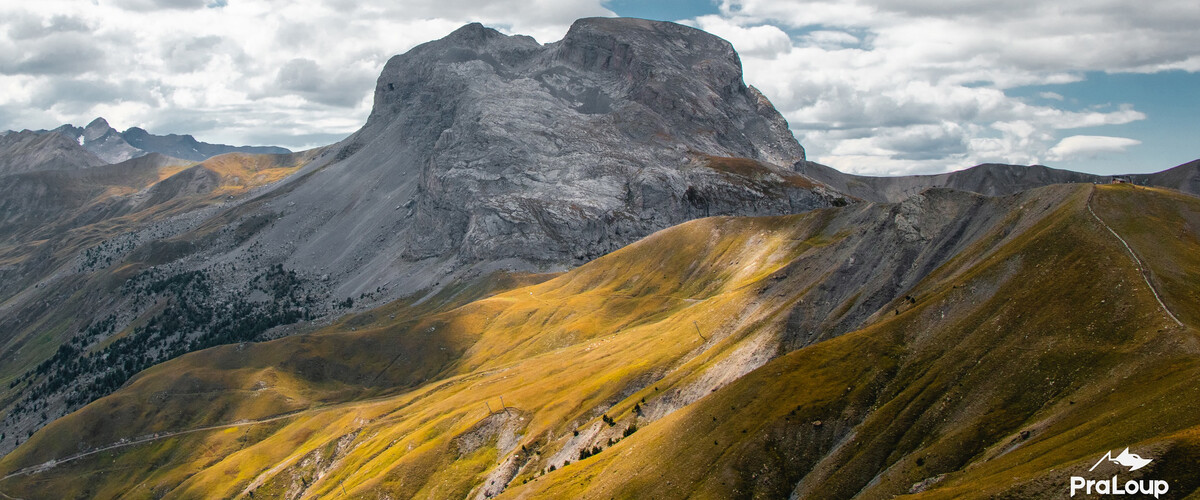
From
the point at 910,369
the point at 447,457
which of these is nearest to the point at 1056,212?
the point at 910,369

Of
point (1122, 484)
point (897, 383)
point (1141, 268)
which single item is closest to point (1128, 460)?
point (1122, 484)

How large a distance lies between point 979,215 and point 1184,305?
42.1 m

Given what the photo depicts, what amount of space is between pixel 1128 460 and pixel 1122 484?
237 centimetres

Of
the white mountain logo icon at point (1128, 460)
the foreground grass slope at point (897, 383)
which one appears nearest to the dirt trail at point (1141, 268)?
the foreground grass slope at point (897, 383)

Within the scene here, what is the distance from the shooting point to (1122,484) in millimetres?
48594

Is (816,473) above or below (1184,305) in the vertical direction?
below

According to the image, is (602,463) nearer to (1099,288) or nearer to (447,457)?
(447,457)

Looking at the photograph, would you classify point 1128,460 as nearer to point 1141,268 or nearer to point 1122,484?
point 1122,484

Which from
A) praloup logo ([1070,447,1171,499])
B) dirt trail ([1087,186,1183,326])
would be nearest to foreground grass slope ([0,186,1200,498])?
dirt trail ([1087,186,1183,326])

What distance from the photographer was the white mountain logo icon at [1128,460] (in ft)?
162

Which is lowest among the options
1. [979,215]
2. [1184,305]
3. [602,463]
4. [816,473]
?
[602,463]

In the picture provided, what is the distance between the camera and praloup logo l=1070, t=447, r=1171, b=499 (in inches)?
1886

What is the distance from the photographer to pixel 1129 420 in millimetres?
Answer: 56125

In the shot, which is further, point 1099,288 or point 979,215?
point 979,215
